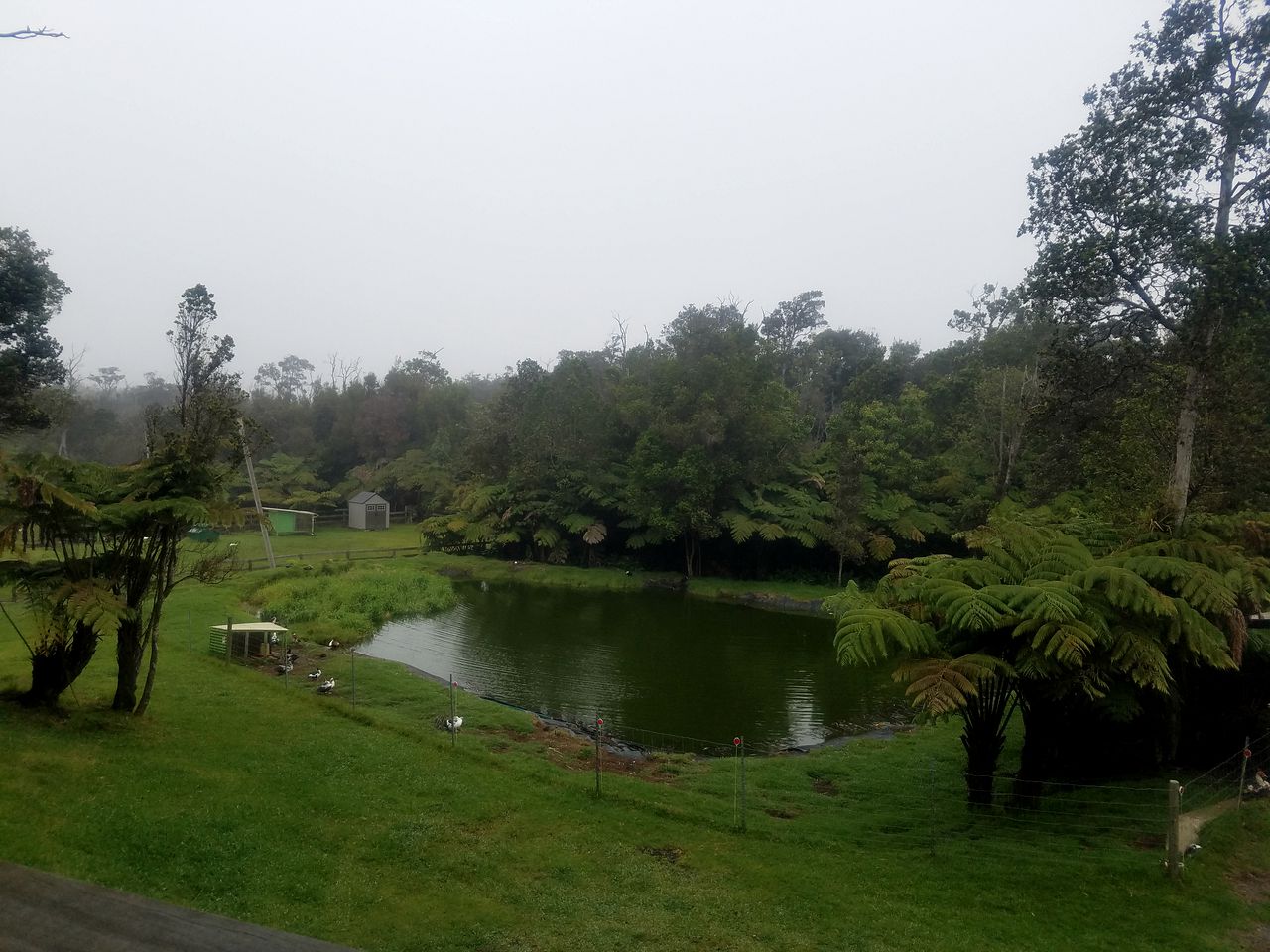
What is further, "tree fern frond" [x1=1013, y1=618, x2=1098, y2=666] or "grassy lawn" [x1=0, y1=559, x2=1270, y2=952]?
"tree fern frond" [x1=1013, y1=618, x2=1098, y2=666]

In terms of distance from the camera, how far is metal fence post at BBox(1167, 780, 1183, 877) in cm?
730

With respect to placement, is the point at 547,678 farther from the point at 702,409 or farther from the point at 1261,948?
the point at 702,409

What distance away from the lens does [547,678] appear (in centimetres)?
1894

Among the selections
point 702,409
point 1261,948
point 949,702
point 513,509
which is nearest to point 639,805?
point 949,702

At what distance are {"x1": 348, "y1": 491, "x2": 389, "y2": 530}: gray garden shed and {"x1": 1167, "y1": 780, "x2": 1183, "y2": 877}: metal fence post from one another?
149 ft

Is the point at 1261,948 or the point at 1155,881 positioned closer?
Answer: the point at 1261,948

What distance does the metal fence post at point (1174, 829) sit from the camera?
730cm

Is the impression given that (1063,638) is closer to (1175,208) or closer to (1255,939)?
(1255,939)

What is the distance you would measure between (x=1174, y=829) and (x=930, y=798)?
10.8ft

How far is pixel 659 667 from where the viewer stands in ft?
66.1

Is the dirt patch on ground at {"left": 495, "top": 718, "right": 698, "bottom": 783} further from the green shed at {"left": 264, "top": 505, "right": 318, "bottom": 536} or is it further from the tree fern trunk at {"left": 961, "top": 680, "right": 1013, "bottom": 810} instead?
the green shed at {"left": 264, "top": 505, "right": 318, "bottom": 536}

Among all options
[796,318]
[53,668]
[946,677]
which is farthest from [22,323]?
[796,318]

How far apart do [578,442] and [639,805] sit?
28776mm

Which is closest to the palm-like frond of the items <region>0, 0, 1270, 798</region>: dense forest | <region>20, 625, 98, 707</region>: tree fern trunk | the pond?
<region>0, 0, 1270, 798</region>: dense forest
